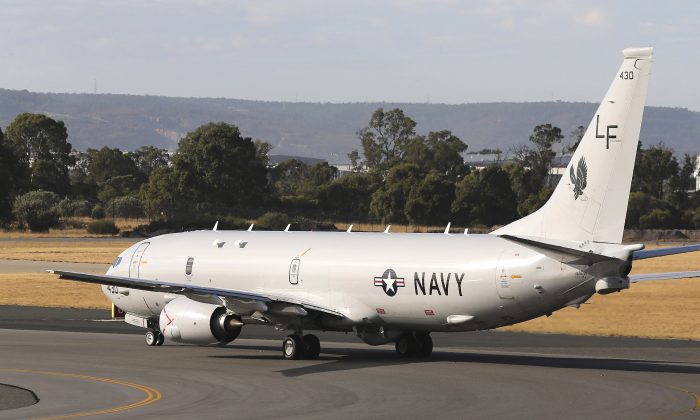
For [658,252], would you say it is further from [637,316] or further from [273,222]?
[273,222]

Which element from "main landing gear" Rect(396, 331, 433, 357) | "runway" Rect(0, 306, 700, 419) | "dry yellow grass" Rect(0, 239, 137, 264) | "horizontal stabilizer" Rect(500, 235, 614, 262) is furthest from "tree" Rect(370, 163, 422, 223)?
"horizontal stabilizer" Rect(500, 235, 614, 262)

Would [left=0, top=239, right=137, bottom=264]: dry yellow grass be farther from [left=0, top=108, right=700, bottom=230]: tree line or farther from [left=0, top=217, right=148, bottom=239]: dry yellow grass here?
[left=0, top=217, right=148, bottom=239]: dry yellow grass

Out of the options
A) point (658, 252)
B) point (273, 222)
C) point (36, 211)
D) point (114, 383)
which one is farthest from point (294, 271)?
point (36, 211)

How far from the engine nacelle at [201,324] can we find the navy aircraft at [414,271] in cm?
4

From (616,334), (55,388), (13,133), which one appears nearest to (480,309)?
(55,388)

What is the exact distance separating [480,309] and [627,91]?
674 cm

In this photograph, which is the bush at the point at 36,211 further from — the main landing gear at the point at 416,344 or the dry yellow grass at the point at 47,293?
the main landing gear at the point at 416,344

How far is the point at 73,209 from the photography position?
14300cm

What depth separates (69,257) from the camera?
93.2 meters

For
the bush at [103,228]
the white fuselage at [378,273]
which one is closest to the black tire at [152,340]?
the white fuselage at [378,273]

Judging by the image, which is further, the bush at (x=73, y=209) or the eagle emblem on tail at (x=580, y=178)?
the bush at (x=73, y=209)

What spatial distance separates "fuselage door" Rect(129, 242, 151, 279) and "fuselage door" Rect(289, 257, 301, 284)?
6.74 m

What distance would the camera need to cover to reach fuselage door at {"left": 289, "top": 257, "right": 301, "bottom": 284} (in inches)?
1437

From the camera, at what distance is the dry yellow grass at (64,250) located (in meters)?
92.4
